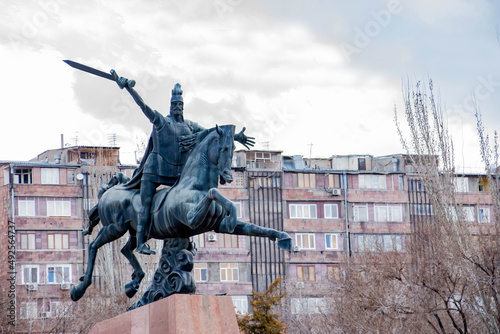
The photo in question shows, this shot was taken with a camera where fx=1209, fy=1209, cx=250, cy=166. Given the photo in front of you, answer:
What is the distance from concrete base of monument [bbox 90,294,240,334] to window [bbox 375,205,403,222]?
54.1 m

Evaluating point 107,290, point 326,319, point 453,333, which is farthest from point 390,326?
point 107,290

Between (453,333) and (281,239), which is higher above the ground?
(281,239)

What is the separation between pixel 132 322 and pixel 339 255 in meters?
51.1

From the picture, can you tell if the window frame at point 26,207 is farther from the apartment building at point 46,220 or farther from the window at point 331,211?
the window at point 331,211

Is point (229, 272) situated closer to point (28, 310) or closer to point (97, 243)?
point (28, 310)

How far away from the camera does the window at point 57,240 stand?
64.4 meters

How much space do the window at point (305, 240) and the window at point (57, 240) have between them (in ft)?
43.1

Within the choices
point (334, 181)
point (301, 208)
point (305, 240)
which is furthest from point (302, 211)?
point (334, 181)

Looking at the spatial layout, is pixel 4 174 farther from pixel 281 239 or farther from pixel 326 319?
pixel 281 239

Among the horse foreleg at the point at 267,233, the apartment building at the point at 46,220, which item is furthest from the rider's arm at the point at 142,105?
the apartment building at the point at 46,220

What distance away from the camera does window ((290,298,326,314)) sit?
196ft

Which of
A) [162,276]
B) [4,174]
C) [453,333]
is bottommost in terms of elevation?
[453,333]

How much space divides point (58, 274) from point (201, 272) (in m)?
7.94

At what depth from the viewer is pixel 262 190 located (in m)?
68.4
